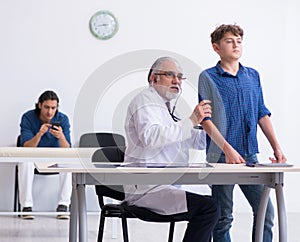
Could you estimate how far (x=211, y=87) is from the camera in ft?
10.8

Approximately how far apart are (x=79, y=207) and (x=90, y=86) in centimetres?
361

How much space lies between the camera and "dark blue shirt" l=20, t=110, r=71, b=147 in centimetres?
589

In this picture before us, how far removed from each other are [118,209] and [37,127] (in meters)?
2.87

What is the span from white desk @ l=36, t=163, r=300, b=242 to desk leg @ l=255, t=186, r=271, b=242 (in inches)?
7.2

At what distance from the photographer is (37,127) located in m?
5.95

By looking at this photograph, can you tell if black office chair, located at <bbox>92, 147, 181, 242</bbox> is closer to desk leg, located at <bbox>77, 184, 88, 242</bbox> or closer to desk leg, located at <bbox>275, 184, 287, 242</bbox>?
desk leg, located at <bbox>77, 184, 88, 242</bbox>

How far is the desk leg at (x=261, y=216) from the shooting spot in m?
3.22

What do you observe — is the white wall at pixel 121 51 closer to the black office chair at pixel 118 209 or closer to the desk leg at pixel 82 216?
the black office chair at pixel 118 209

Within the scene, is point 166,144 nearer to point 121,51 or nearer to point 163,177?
point 163,177

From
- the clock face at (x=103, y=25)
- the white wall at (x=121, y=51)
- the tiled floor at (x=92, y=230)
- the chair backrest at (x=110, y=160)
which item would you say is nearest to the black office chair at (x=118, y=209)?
the chair backrest at (x=110, y=160)

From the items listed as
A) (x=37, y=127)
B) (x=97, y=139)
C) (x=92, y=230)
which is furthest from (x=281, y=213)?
(x=37, y=127)

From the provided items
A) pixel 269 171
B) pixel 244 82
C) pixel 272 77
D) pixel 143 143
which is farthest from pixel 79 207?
pixel 272 77

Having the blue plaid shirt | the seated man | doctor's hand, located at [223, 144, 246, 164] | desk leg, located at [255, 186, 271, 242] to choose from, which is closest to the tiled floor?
the seated man

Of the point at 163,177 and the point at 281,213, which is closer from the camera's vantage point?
the point at 163,177
